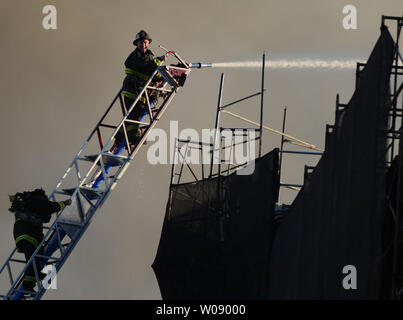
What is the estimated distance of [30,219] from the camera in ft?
74.3

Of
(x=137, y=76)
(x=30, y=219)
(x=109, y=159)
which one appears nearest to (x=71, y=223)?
(x=30, y=219)

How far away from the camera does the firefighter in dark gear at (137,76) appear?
24.1 metres

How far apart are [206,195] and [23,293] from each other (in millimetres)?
5830

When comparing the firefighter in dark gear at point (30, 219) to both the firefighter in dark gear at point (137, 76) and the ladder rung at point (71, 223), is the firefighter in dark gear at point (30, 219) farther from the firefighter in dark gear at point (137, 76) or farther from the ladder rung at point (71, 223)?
the firefighter in dark gear at point (137, 76)

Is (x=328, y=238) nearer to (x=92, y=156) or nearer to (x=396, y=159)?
(x=396, y=159)

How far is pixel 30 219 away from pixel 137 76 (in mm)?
4106

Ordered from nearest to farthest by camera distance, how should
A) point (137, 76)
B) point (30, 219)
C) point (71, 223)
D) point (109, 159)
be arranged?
point (30, 219)
point (71, 223)
point (109, 159)
point (137, 76)

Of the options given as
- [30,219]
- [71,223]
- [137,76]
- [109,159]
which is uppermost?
[137,76]

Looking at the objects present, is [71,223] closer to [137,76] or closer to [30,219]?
[30,219]

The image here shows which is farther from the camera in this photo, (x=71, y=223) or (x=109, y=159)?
(x=109, y=159)

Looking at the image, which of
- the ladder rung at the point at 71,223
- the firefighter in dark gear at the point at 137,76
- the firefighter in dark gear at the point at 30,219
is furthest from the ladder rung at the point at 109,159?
the ladder rung at the point at 71,223

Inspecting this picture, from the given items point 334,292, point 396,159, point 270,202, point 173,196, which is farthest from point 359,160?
point 173,196

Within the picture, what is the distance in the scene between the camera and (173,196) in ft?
93.2

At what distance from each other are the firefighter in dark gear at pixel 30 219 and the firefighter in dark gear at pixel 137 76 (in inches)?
94.6
